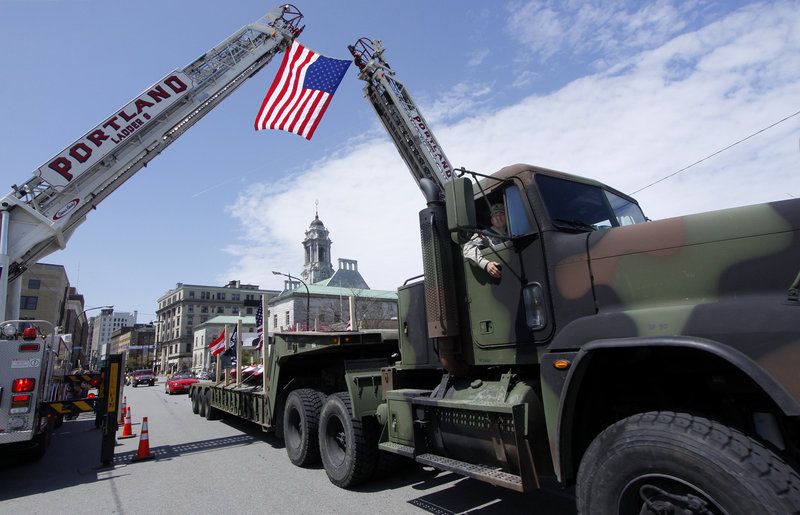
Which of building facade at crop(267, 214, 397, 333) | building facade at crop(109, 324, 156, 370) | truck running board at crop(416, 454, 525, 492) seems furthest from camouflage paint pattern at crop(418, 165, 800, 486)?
building facade at crop(109, 324, 156, 370)

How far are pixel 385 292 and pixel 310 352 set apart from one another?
6913 centimetres

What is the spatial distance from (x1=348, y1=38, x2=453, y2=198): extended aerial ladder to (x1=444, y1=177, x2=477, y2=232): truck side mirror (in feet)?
25.5

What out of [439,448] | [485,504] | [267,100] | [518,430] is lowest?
[485,504]

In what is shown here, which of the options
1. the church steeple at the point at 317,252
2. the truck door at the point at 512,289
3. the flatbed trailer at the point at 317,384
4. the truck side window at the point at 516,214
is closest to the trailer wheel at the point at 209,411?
the flatbed trailer at the point at 317,384

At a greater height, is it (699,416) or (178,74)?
(178,74)

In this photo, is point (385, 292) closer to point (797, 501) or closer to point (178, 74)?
point (178, 74)

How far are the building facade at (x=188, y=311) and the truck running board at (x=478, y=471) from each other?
94382 mm

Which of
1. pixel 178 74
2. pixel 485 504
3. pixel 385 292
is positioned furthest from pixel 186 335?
pixel 485 504

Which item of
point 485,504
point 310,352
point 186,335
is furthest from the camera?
point 186,335

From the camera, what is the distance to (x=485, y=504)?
462cm

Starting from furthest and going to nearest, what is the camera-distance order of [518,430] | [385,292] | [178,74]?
1. [385,292]
2. [178,74]
3. [518,430]

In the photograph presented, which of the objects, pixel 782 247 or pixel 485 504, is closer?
pixel 782 247

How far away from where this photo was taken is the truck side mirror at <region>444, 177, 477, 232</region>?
3383 mm

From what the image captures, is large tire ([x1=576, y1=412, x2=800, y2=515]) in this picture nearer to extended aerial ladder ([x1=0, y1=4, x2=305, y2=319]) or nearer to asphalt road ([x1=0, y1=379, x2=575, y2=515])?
asphalt road ([x1=0, y1=379, x2=575, y2=515])
